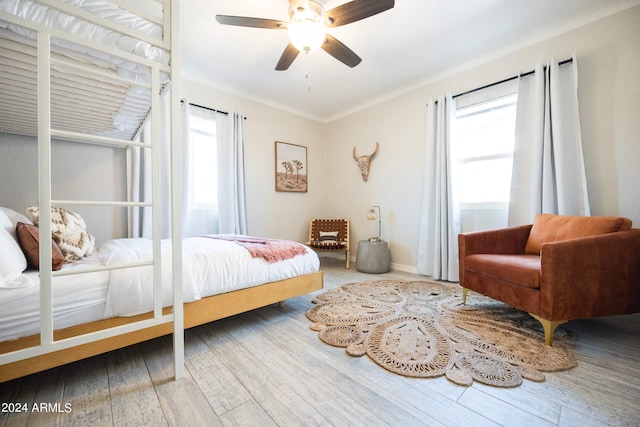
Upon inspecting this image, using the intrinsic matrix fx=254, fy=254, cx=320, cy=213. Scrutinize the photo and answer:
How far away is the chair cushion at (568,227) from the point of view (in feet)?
5.57

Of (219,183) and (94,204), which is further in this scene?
(219,183)

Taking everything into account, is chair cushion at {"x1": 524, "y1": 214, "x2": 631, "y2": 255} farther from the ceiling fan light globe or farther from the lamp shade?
the ceiling fan light globe

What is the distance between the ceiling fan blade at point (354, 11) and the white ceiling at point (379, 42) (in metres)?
0.30

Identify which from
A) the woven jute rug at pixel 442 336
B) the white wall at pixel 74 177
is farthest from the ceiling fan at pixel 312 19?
the woven jute rug at pixel 442 336

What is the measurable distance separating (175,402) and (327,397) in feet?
2.15

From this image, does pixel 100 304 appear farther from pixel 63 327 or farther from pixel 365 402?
pixel 365 402

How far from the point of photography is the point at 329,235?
13.2 feet

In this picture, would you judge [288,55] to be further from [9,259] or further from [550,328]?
[550,328]

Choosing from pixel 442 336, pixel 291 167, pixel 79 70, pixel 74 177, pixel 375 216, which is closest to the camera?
pixel 79 70

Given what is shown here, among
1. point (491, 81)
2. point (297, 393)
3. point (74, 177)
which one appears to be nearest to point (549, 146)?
point (491, 81)

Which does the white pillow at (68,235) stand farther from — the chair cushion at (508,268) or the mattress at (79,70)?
the chair cushion at (508,268)

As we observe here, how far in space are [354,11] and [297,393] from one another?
2312 mm

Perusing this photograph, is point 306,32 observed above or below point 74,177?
above

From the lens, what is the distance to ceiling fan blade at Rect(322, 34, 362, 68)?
203 cm
